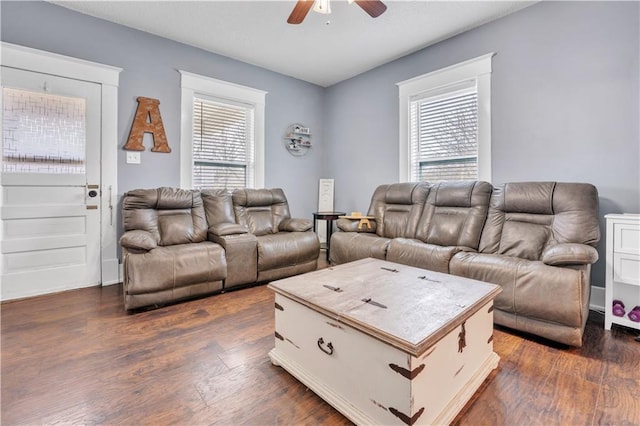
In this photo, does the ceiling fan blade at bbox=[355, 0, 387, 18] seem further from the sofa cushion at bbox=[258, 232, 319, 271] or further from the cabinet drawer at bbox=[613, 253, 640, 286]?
the cabinet drawer at bbox=[613, 253, 640, 286]

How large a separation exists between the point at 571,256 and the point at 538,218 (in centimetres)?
71

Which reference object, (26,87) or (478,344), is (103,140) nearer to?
(26,87)

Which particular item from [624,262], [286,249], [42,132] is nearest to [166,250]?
[286,249]

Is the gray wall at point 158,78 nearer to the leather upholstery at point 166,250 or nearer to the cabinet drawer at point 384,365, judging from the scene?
the leather upholstery at point 166,250

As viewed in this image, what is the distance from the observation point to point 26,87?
273 centimetres

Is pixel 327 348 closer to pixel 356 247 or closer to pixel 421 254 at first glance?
pixel 421 254

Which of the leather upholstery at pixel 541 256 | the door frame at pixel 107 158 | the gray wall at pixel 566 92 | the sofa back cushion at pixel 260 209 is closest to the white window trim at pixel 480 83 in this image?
the gray wall at pixel 566 92

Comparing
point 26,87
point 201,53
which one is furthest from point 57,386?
point 201,53

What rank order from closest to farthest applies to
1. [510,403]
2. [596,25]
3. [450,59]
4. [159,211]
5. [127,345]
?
1. [510,403]
2. [127,345]
3. [596,25]
4. [159,211]
5. [450,59]

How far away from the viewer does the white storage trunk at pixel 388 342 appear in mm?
1119

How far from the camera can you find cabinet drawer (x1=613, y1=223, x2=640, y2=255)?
6.62 ft

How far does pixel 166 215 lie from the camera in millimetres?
3117

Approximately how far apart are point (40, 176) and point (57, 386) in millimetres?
2262

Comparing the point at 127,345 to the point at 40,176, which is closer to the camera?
the point at 127,345
